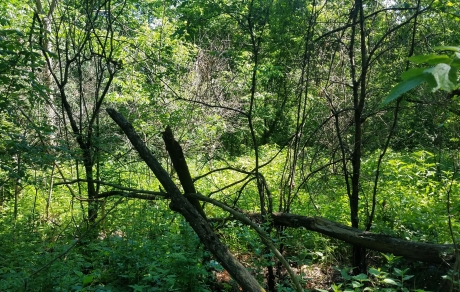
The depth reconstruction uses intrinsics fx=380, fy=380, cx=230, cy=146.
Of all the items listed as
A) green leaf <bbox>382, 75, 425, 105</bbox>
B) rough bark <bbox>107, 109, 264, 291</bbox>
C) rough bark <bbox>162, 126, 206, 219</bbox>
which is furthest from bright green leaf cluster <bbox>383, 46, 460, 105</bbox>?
rough bark <bbox>162, 126, 206, 219</bbox>

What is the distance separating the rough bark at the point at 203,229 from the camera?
9.23 feet

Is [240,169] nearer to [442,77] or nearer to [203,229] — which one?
[203,229]

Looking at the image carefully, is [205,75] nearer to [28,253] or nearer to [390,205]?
[390,205]

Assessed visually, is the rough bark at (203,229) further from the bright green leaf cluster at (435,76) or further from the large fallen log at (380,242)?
the bright green leaf cluster at (435,76)

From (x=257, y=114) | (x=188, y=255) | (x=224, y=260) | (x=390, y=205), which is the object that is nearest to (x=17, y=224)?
(x=188, y=255)

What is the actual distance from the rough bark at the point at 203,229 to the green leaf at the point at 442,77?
2.35 meters

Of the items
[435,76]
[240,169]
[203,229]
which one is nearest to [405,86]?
[435,76]

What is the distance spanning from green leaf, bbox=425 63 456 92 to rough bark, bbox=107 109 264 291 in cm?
235

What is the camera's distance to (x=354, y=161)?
441 centimetres

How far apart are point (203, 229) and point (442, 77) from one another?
8.47 ft

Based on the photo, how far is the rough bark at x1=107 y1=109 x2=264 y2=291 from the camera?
111 inches

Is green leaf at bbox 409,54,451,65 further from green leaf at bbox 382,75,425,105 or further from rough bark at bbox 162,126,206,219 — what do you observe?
rough bark at bbox 162,126,206,219

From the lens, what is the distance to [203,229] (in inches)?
121

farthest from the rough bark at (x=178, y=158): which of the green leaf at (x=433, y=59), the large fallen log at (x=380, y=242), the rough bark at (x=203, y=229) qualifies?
the green leaf at (x=433, y=59)
